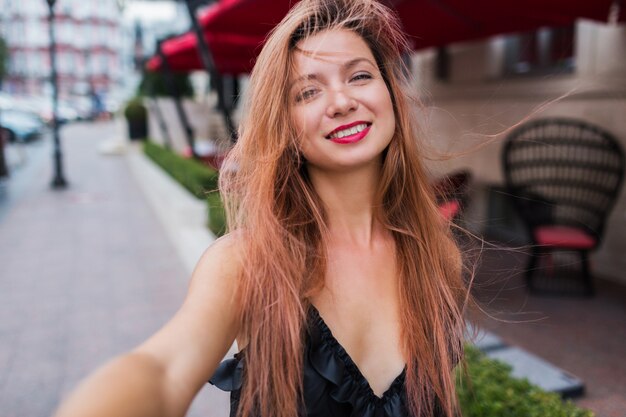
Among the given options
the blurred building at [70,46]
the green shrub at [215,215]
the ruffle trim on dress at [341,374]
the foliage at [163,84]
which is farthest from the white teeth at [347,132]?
the blurred building at [70,46]

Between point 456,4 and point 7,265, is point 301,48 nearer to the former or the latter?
point 456,4

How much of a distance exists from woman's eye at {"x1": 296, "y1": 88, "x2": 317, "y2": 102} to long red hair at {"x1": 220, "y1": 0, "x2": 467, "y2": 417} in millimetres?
33

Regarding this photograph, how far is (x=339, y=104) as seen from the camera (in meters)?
1.42

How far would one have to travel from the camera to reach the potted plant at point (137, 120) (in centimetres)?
2144

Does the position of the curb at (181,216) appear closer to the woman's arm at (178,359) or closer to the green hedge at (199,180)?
the green hedge at (199,180)

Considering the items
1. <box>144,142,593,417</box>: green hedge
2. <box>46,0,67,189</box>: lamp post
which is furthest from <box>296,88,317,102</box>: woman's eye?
<box>46,0,67,189</box>: lamp post

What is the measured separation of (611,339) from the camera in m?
4.49

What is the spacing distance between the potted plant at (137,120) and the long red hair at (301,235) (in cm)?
2091

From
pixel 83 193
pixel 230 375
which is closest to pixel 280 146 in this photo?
pixel 230 375

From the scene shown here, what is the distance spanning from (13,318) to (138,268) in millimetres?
1723

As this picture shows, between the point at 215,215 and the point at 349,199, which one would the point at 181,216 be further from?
the point at 349,199

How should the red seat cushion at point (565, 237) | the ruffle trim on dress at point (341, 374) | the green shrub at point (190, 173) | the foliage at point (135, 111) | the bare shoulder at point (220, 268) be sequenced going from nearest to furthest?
the bare shoulder at point (220, 268), the ruffle trim on dress at point (341, 374), the red seat cushion at point (565, 237), the green shrub at point (190, 173), the foliage at point (135, 111)

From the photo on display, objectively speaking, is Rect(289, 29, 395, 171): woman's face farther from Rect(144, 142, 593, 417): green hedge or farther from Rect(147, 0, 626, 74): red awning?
Rect(147, 0, 626, 74): red awning

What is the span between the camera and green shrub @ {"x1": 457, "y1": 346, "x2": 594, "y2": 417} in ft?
8.35
